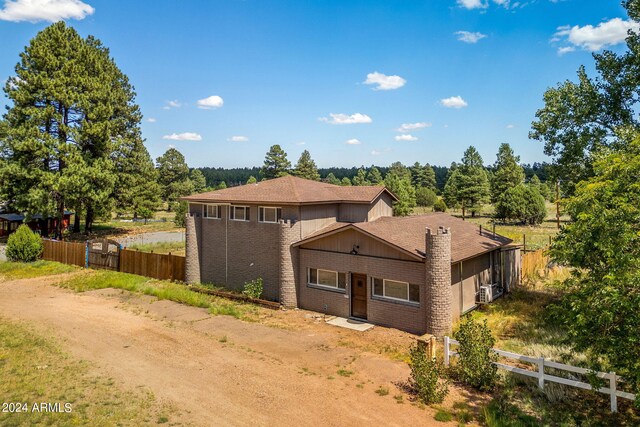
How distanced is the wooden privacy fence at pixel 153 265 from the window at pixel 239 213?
14.9ft

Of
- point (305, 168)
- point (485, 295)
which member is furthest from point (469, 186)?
point (485, 295)

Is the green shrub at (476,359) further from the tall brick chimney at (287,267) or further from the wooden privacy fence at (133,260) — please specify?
the wooden privacy fence at (133,260)

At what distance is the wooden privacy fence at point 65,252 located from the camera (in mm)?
27312

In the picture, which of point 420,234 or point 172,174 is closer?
point 420,234

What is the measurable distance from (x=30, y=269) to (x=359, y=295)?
876 inches

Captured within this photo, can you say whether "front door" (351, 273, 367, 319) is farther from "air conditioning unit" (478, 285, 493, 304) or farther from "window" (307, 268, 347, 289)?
"air conditioning unit" (478, 285, 493, 304)

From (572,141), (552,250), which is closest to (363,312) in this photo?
(552,250)

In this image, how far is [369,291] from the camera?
16188 mm

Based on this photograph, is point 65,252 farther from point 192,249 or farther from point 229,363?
point 229,363

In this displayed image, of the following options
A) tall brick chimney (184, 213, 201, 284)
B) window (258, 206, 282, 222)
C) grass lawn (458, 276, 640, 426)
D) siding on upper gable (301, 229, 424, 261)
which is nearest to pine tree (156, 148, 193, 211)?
tall brick chimney (184, 213, 201, 284)

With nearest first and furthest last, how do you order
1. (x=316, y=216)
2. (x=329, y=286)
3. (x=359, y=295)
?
(x=359, y=295)
(x=329, y=286)
(x=316, y=216)

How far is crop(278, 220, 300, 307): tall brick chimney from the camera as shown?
59.3 ft

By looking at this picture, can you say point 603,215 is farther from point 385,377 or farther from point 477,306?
point 477,306

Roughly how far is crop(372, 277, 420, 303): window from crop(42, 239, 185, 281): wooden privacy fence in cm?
1209
